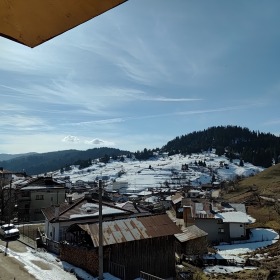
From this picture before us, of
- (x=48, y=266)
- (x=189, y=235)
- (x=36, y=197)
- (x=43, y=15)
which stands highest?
(x=43, y=15)

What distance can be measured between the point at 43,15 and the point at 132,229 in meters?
24.4

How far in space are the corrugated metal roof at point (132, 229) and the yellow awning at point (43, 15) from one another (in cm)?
2199

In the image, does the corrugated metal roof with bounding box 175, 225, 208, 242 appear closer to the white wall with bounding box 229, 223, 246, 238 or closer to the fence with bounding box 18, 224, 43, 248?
the white wall with bounding box 229, 223, 246, 238

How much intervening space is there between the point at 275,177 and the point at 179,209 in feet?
235

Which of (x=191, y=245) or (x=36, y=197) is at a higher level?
(x=36, y=197)

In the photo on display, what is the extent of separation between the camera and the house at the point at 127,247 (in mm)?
22781

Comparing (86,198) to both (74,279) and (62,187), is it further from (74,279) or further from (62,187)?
(62,187)

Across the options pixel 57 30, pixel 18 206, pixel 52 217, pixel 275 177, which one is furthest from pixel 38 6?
pixel 275 177

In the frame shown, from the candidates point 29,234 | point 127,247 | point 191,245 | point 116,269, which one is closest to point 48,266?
point 116,269

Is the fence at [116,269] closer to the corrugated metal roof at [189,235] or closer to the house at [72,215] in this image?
the house at [72,215]

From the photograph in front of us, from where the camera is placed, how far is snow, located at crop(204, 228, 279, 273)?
107ft

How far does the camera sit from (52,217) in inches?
1268

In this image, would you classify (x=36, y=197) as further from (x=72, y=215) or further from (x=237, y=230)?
(x=237, y=230)

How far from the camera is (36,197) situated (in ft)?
174
